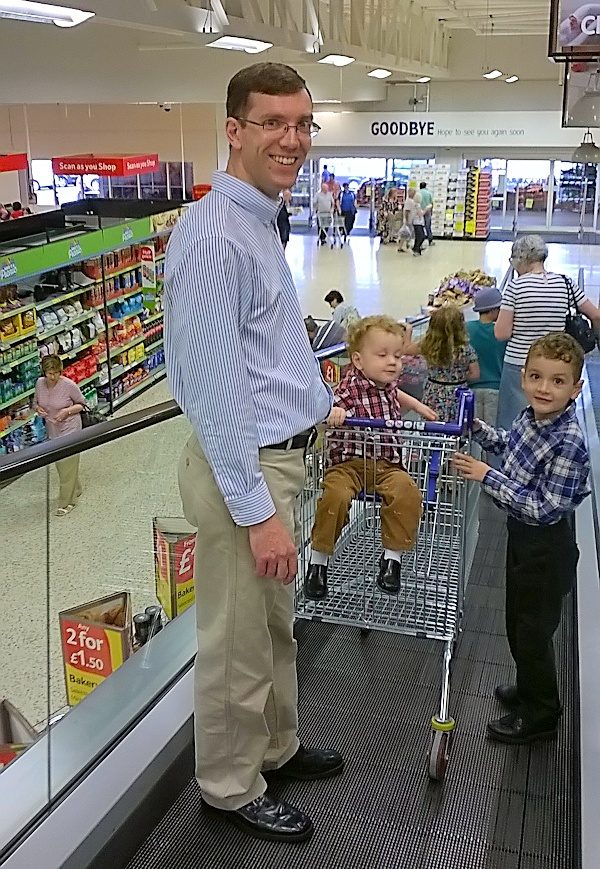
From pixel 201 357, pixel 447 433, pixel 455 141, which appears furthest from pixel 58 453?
pixel 455 141

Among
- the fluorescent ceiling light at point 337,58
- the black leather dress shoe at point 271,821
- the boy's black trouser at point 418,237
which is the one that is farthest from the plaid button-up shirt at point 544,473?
the boy's black trouser at point 418,237

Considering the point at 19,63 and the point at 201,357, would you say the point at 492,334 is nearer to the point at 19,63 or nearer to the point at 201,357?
the point at 201,357

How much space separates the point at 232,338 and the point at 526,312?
3.46 m

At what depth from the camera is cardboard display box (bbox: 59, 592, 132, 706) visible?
3604mm

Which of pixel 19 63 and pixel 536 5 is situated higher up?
pixel 536 5

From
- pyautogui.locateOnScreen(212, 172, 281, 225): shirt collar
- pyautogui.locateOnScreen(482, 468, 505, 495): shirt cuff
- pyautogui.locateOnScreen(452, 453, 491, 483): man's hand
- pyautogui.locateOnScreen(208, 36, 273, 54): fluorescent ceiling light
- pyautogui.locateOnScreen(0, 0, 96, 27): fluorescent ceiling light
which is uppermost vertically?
pyautogui.locateOnScreen(208, 36, 273, 54): fluorescent ceiling light

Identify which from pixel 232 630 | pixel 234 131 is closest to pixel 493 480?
pixel 232 630

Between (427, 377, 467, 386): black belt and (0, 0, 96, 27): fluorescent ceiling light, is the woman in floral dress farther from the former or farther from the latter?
(0, 0, 96, 27): fluorescent ceiling light

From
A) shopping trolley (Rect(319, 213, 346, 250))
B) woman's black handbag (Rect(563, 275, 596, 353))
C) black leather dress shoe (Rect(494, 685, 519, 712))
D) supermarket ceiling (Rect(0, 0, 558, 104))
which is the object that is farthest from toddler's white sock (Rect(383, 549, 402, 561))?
shopping trolley (Rect(319, 213, 346, 250))

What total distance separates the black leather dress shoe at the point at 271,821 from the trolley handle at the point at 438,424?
3.93ft

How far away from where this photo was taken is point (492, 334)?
572cm

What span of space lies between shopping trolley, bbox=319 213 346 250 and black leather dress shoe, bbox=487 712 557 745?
70.8ft

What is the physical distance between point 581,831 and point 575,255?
67.4ft

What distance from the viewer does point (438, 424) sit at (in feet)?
9.39
